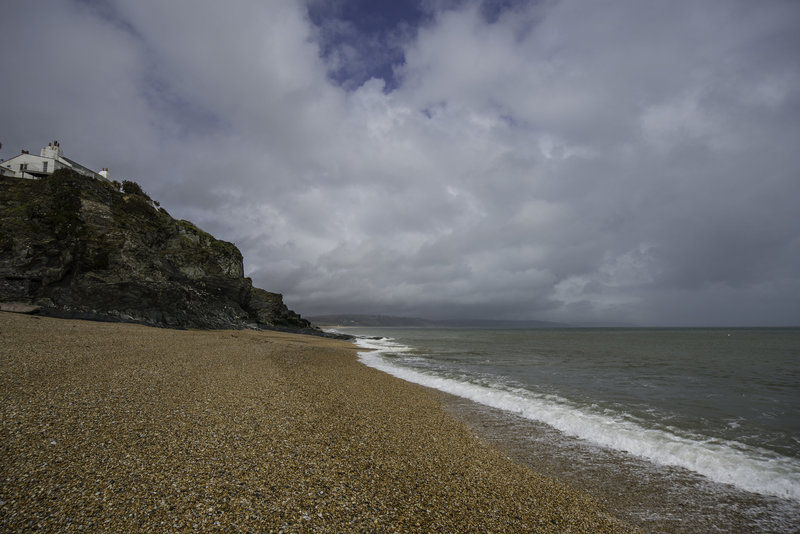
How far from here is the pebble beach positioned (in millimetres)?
4051

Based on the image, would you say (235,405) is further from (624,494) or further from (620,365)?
(620,365)

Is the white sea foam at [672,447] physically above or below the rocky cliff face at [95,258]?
below

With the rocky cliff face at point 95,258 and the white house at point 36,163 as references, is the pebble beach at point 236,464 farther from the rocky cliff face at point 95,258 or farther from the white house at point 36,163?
the white house at point 36,163

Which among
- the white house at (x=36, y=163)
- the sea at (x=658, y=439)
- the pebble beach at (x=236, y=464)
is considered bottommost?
the sea at (x=658, y=439)

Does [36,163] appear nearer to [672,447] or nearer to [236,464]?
[236,464]

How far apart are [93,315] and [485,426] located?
A: 28921 millimetres

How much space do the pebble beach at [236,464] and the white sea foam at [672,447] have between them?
11.6ft

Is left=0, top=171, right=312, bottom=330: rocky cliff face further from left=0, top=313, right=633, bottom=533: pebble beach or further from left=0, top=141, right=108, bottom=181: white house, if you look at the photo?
left=0, top=313, right=633, bottom=533: pebble beach

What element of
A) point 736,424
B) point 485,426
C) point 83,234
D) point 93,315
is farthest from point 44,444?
point 83,234

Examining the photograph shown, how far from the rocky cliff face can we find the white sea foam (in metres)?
28.3

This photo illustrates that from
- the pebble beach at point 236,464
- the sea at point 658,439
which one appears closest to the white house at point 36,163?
the pebble beach at point 236,464

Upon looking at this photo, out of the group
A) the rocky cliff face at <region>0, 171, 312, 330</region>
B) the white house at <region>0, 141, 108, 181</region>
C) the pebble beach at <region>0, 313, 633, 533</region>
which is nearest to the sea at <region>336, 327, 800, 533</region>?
the pebble beach at <region>0, 313, 633, 533</region>

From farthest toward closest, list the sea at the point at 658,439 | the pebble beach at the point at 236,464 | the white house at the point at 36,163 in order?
the white house at the point at 36,163
the sea at the point at 658,439
the pebble beach at the point at 236,464

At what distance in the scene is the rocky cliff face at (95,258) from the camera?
928 inches
